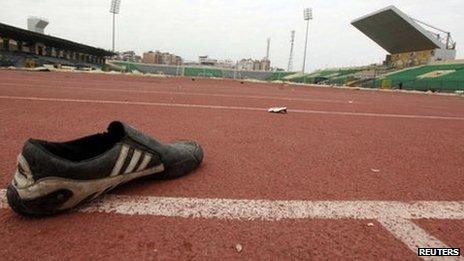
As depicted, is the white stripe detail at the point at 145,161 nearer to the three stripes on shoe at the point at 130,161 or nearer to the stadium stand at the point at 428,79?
the three stripes on shoe at the point at 130,161

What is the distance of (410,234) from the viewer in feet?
4.83

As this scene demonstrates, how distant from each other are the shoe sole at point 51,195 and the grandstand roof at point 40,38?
143ft

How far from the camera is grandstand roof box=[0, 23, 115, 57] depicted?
3963cm

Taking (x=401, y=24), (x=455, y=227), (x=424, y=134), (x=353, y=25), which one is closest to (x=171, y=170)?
(x=455, y=227)

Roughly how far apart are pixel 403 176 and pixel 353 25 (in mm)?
49914

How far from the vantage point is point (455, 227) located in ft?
5.10

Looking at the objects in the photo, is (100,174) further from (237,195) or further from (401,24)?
(401,24)

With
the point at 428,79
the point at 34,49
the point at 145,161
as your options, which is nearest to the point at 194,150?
the point at 145,161

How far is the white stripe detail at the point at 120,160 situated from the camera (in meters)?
1.69

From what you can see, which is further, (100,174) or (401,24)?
(401,24)

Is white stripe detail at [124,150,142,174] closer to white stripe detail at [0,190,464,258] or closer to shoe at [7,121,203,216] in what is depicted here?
shoe at [7,121,203,216]

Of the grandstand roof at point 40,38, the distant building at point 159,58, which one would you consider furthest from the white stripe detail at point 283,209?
the distant building at point 159,58

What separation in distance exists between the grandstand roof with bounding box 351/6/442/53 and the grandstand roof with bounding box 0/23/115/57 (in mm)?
41132

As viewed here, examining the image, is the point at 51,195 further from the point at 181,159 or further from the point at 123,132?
the point at 181,159
